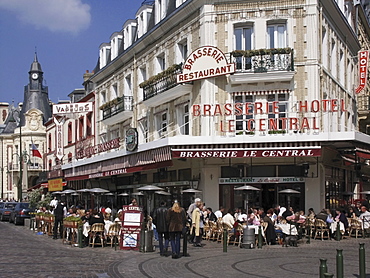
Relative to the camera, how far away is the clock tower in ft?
259

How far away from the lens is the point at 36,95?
80.1 m

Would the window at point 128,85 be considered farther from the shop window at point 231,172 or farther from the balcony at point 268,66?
the balcony at point 268,66

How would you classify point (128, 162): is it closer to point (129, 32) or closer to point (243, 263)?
point (129, 32)

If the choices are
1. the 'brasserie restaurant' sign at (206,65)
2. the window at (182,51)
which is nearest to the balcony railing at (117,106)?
the window at (182,51)

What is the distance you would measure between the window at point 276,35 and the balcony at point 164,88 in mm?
3829

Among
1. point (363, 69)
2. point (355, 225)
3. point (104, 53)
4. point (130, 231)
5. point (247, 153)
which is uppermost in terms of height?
point (104, 53)

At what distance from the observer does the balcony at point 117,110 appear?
3173 centimetres

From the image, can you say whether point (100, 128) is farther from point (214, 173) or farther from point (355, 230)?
point (355, 230)

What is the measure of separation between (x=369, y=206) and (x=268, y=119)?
12644mm

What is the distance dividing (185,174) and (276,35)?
7.38 m

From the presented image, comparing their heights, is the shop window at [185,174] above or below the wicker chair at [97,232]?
above

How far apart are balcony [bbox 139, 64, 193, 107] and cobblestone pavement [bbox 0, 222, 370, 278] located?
797 centimetres

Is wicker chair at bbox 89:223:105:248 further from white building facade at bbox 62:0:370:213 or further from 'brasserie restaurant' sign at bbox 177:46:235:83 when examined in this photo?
'brasserie restaurant' sign at bbox 177:46:235:83

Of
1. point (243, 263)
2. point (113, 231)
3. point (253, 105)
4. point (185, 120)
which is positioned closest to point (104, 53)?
point (185, 120)
